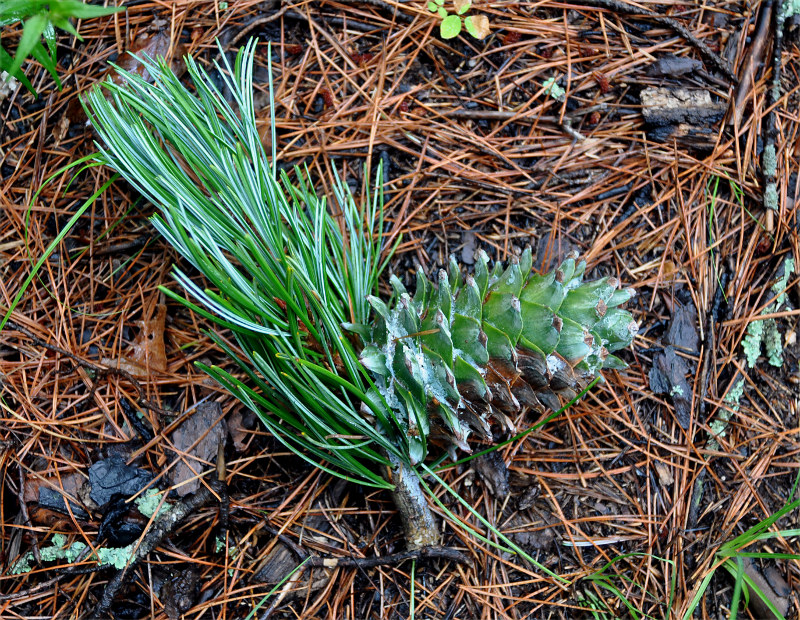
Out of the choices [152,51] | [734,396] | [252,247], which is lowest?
[734,396]

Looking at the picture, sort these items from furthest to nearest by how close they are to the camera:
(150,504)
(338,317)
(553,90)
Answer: (553,90)
(150,504)
(338,317)

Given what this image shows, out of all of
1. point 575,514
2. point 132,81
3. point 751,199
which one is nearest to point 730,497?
point 575,514

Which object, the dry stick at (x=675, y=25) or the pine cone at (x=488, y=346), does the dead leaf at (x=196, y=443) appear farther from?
the dry stick at (x=675, y=25)

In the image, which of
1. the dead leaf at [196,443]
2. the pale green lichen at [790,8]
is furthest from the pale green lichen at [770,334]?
the dead leaf at [196,443]

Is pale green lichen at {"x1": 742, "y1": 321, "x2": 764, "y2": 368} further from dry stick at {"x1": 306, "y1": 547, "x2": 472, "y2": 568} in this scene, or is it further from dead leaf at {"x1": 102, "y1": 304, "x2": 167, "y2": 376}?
dead leaf at {"x1": 102, "y1": 304, "x2": 167, "y2": 376}

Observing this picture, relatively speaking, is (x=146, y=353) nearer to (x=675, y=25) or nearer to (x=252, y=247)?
(x=252, y=247)

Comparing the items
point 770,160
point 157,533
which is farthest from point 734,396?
point 157,533
